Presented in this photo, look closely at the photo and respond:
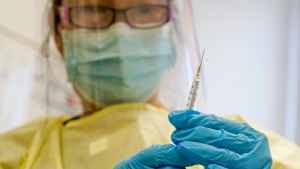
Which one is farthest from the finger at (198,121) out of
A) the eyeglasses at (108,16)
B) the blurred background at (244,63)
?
the eyeglasses at (108,16)

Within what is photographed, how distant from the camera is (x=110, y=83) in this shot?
1082 millimetres

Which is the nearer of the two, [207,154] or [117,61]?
[207,154]

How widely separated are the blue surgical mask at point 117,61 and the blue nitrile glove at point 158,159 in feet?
1.16

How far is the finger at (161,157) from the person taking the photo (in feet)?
2.29

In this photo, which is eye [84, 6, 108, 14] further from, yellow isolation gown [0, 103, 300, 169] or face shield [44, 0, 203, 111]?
yellow isolation gown [0, 103, 300, 169]

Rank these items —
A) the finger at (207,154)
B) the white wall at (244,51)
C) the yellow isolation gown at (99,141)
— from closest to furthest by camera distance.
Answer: the finger at (207,154) < the white wall at (244,51) < the yellow isolation gown at (99,141)

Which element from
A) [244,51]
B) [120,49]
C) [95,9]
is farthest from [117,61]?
[244,51]

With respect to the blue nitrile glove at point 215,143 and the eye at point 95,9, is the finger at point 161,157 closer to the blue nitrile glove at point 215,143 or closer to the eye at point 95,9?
the blue nitrile glove at point 215,143

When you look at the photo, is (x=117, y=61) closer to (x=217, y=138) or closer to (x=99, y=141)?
(x=99, y=141)

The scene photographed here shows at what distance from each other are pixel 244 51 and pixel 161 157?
35cm

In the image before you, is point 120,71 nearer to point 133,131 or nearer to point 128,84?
point 128,84

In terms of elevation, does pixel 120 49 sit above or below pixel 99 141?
above

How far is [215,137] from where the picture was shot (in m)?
0.68

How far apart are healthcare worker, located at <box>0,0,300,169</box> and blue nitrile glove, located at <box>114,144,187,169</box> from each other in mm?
249
